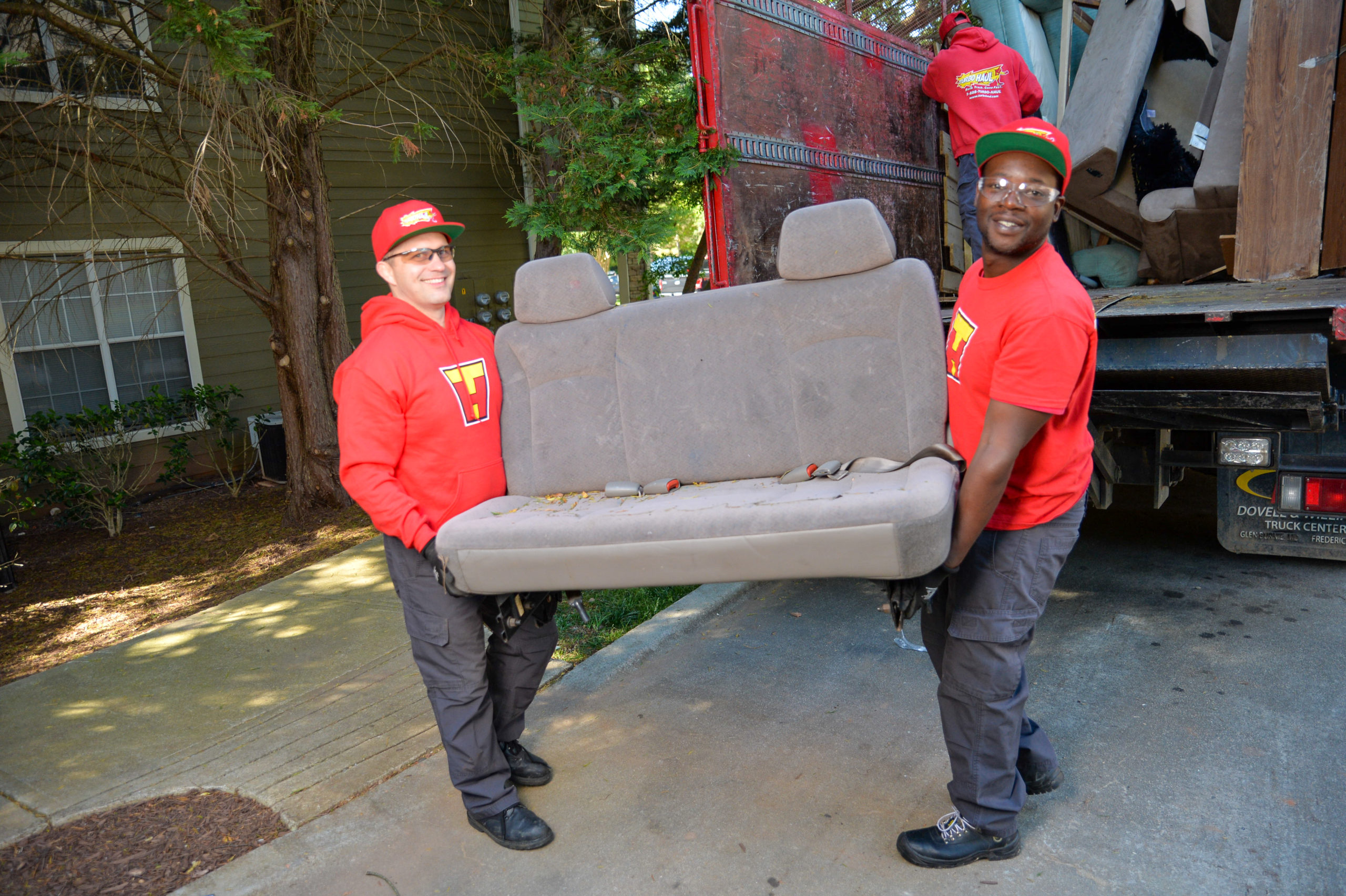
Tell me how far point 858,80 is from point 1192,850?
407cm

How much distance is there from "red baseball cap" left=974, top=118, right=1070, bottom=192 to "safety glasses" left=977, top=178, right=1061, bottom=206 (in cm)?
4

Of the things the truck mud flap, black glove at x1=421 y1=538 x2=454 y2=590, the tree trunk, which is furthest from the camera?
the tree trunk

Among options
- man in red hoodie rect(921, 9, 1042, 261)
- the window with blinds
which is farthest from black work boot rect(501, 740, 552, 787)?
the window with blinds

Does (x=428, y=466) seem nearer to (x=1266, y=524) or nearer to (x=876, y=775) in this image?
(x=876, y=775)

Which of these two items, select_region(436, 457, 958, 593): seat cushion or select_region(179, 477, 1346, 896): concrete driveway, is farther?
select_region(179, 477, 1346, 896): concrete driveway

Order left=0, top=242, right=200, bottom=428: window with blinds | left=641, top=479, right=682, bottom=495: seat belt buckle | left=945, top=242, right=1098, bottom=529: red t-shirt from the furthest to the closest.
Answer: left=0, top=242, right=200, bottom=428: window with blinds → left=641, top=479, right=682, bottom=495: seat belt buckle → left=945, top=242, right=1098, bottom=529: red t-shirt

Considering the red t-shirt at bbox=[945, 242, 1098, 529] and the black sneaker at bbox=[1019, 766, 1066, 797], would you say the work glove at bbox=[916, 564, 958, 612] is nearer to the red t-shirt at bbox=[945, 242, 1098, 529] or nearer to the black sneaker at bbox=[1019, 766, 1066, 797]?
the red t-shirt at bbox=[945, 242, 1098, 529]

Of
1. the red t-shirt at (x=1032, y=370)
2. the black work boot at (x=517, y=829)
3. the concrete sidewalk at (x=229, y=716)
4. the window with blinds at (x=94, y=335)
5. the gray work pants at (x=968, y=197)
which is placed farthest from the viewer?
the window with blinds at (x=94, y=335)

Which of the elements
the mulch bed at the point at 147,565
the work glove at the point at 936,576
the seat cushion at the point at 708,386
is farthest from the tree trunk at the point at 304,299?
the work glove at the point at 936,576

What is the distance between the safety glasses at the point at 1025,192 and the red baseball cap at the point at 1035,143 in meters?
0.04

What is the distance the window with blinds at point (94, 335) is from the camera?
24.5 ft

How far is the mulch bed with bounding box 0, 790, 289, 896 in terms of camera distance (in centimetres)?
265

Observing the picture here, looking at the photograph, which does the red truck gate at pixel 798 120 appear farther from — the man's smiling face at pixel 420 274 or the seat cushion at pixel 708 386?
the man's smiling face at pixel 420 274

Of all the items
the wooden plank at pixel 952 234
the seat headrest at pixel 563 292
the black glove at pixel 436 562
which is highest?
the wooden plank at pixel 952 234
